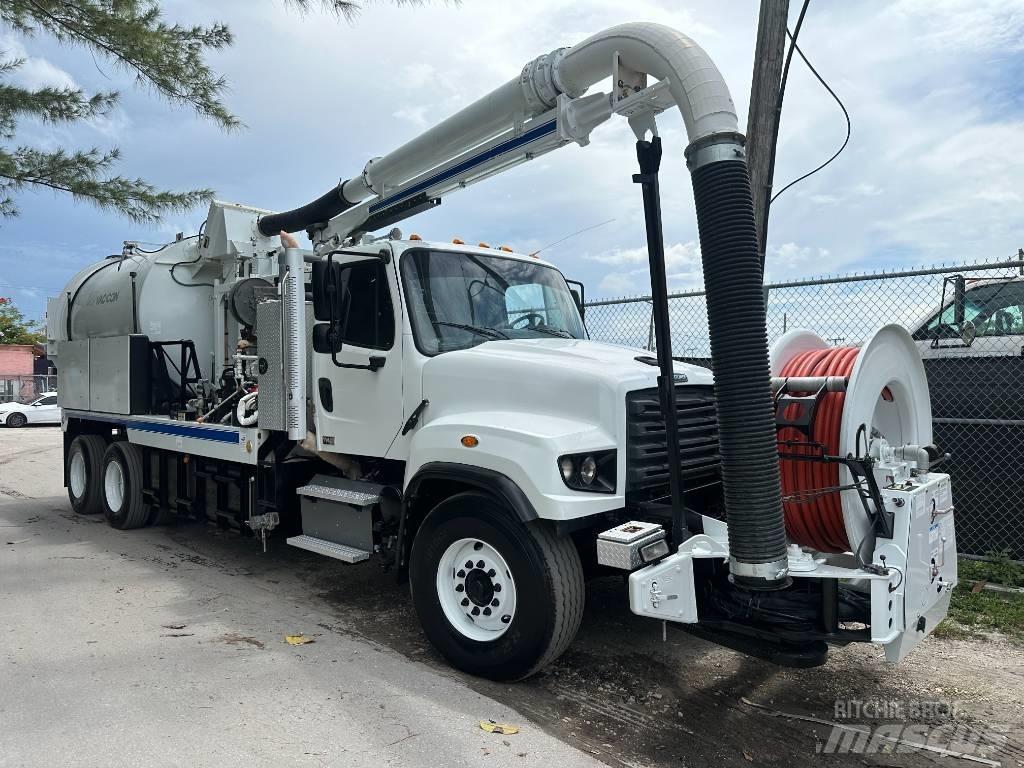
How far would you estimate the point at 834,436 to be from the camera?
378cm

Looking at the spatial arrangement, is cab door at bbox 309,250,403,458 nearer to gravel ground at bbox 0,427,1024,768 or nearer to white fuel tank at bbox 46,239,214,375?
gravel ground at bbox 0,427,1024,768

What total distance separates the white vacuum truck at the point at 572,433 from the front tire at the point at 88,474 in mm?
3086

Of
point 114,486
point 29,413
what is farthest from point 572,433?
point 29,413

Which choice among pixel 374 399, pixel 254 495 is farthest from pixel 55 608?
pixel 374 399

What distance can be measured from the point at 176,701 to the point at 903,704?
12.5 ft

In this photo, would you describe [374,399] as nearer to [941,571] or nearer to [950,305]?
[941,571]

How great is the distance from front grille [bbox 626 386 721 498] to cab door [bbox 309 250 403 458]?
5.37ft

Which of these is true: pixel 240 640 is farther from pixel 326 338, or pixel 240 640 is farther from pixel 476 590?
pixel 326 338

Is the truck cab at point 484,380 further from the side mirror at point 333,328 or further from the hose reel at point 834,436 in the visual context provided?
the hose reel at point 834,436

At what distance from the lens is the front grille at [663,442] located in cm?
413

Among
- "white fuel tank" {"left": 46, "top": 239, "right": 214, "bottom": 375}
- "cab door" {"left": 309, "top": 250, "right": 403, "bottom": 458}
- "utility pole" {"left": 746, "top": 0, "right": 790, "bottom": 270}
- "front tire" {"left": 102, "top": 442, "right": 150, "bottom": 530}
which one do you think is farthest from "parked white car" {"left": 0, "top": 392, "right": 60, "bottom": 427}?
"utility pole" {"left": 746, "top": 0, "right": 790, "bottom": 270}

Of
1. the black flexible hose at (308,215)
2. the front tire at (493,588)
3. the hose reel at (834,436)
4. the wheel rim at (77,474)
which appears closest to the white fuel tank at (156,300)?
the black flexible hose at (308,215)

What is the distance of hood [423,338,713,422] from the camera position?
13.6 feet

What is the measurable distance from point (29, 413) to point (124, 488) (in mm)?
21766
